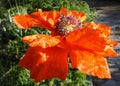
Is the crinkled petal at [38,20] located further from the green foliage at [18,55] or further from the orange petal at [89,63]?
the green foliage at [18,55]

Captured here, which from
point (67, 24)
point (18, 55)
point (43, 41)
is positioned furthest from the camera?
point (18, 55)


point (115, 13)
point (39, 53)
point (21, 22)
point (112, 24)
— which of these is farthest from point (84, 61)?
point (115, 13)

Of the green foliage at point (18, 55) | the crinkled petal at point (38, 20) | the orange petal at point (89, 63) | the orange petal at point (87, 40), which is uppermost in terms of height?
the crinkled petal at point (38, 20)

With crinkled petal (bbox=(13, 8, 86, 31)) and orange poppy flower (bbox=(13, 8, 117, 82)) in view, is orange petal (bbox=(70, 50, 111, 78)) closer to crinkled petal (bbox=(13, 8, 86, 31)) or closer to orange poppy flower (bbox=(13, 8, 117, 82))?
orange poppy flower (bbox=(13, 8, 117, 82))

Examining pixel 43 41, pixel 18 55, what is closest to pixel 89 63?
pixel 43 41

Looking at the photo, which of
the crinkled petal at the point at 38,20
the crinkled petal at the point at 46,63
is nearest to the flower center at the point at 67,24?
the crinkled petal at the point at 38,20

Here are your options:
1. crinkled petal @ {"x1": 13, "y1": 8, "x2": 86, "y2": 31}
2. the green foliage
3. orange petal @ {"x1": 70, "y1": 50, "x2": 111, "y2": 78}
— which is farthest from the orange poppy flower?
the green foliage

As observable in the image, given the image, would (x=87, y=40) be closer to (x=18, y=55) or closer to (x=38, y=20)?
(x=38, y=20)

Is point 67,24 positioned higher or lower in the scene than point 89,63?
higher
